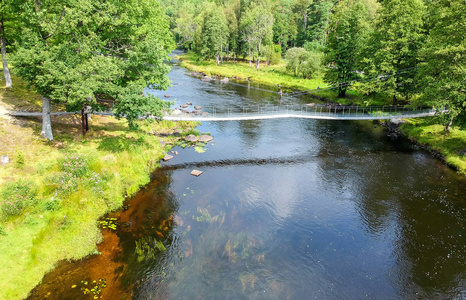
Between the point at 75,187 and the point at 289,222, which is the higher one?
the point at 75,187

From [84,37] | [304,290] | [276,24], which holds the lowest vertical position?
[304,290]

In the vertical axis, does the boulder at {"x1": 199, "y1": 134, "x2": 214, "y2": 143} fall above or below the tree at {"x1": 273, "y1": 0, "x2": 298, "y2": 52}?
below

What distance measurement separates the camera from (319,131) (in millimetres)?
44719

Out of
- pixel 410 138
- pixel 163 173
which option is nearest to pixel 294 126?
pixel 410 138

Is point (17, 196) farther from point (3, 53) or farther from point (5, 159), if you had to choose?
point (3, 53)

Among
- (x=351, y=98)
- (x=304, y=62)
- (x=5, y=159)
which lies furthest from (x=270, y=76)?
(x=5, y=159)

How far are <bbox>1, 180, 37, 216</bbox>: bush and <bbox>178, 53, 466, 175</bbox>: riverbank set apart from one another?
133 feet

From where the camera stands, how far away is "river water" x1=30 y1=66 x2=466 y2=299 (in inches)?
703

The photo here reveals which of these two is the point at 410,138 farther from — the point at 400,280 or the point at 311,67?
the point at 311,67

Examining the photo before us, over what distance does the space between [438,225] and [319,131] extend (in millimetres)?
22987

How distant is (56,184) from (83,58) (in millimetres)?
11872

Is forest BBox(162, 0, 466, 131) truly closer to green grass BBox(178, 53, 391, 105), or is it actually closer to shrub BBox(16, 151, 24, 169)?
green grass BBox(178, 53, 391, 105)

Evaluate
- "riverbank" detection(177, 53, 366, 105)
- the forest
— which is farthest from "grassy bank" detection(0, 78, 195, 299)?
"riverbank" detection(177, 53, 366, 105)

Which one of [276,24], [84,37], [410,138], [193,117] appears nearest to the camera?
[84,37]
